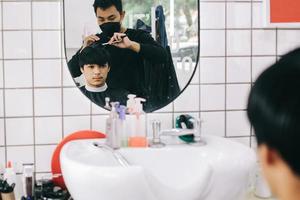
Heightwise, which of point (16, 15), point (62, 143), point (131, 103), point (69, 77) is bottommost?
point (62, 143)

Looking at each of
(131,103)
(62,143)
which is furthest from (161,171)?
(62,143)

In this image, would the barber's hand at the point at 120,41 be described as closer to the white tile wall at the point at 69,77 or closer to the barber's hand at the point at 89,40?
the barber's hand at the point at 89,40

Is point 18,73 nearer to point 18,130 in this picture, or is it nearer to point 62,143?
point 18,130

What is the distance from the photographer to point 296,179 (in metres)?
0.51

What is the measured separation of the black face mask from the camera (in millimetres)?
1734

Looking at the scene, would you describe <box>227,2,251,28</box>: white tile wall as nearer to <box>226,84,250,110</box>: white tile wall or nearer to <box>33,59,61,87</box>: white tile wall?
<box>226,84,250,110</box>: white tile wall

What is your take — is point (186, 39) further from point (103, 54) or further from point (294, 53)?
point (294, 53)

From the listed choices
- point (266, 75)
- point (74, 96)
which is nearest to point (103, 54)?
point (74, 96)

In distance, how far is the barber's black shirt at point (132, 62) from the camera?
1742 millimetres

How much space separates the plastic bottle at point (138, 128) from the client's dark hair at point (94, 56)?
0.72 ft

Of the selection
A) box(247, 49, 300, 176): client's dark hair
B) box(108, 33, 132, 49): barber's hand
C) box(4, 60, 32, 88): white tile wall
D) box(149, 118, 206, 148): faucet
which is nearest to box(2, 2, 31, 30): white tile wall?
box(4, 60, 32, 88): white tile wall

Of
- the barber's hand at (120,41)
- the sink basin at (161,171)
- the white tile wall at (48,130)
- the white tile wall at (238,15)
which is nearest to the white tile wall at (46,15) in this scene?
the barber's hand at (120,41)

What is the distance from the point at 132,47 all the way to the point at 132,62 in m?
0.06

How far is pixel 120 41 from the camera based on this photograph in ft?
5.71
